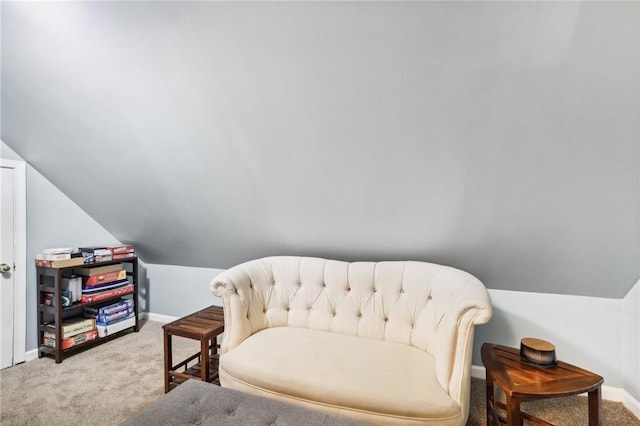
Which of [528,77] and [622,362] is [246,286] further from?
[622,362]

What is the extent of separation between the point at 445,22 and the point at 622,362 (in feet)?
7.99

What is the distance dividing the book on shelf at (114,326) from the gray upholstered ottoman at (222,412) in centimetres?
198

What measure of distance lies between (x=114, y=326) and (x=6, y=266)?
964 mm

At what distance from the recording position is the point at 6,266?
2.32 m

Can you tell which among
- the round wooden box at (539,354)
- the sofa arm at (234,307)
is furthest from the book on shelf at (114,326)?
the round wooden box at (539,354)

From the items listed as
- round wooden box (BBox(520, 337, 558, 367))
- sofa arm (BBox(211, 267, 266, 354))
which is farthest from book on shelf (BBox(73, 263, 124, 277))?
round wooden box (BBox(520, 337, 558, 367))

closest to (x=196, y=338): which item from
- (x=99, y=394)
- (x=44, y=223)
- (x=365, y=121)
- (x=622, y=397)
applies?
(x=99, y=394)

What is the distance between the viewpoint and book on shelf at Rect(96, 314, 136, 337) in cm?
272

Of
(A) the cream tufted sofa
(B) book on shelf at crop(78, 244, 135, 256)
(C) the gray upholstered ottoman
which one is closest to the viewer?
(C) the gray upholstered ottoman

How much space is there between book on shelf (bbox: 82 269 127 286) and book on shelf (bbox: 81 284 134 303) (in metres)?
0.10

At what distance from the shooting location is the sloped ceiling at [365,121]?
1231mm

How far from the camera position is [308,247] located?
8.07 ft

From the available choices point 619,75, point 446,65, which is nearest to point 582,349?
point 619,75

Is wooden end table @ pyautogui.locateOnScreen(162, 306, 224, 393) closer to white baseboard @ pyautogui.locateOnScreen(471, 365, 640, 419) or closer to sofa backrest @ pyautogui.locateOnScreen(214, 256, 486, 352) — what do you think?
sofa backrest @ pyautogui.locateOnScreen(214, 256, 486, 352)
